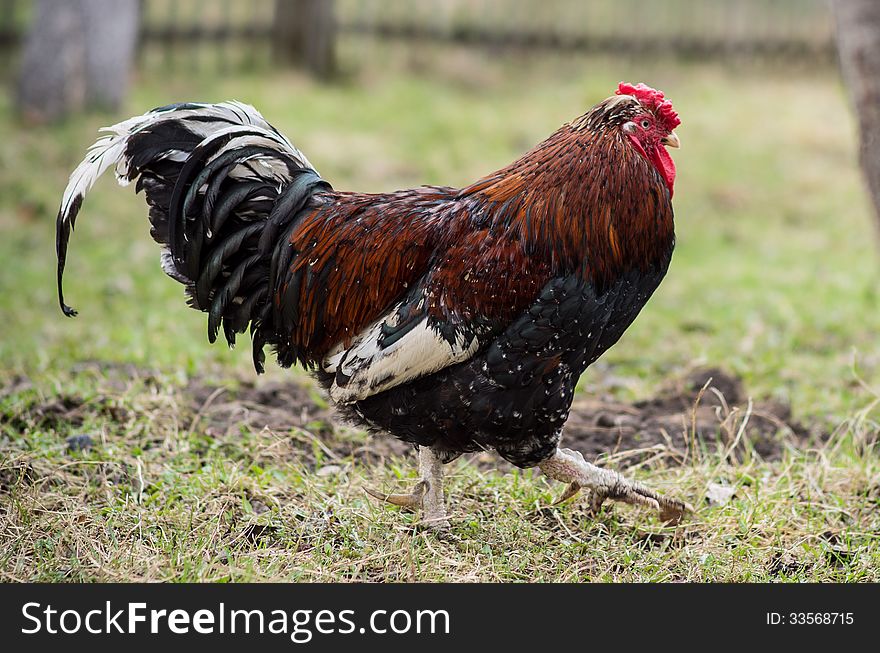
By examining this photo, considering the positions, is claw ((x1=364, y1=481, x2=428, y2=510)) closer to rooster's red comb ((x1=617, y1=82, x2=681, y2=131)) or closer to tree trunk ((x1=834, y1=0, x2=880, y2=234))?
rooster's red comb ((x1=617, y1=82, x2=681, y2=131))

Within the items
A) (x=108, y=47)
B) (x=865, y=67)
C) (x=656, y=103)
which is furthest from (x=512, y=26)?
(x=656, y=103)

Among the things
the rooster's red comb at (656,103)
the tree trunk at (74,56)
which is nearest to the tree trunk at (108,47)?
the tree trunk at (74,56)

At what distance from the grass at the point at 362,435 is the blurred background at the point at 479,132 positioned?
0.04 meters

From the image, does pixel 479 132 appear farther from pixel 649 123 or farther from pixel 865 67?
pixel 649 123

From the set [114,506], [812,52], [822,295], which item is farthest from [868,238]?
[114,506]

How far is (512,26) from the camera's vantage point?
47.4 ft

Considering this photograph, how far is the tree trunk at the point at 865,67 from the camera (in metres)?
4.81

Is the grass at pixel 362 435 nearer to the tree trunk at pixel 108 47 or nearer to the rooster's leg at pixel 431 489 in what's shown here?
the rooster's leg at pixel 431 489

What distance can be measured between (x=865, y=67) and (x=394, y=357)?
2898 millimetres

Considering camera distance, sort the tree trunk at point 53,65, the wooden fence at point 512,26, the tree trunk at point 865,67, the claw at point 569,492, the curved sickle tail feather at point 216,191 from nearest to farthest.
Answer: the curved sickle tail feather at point 216,191 < the claw at point 569,492 < the tree trunk at point 865,67 < the tree trunk at point 53,65 < the wooden fence at point 512,26

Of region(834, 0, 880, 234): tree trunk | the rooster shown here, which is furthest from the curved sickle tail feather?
region(834, 0, 880, 234): tree trunk

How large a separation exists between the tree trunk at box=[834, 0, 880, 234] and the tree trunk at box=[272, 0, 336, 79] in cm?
953

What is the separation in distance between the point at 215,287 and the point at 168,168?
0.50 m

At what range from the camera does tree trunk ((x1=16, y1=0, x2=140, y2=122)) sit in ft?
33.3
